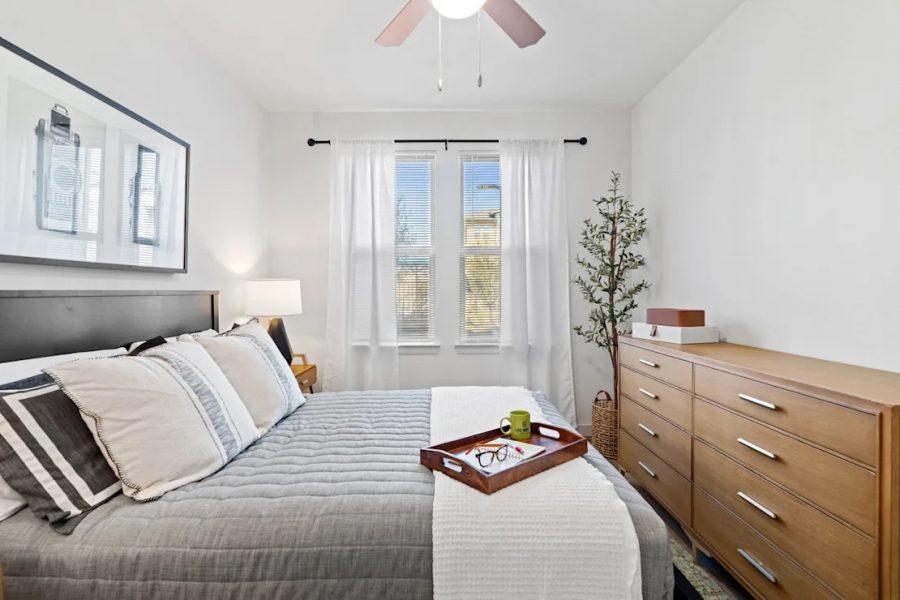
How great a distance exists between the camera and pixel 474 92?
3240 millimetres

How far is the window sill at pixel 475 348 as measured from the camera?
3.58 meters

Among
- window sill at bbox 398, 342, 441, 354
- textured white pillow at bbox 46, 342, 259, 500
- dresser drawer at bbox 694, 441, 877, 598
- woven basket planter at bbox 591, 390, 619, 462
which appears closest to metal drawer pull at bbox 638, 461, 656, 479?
dresser drawer at bbox 694, 441, 877, 598

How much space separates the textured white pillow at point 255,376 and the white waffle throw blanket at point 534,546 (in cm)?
98

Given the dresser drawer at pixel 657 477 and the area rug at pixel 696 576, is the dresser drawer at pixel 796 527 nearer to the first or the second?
the dresser drawer at pixel 657 477

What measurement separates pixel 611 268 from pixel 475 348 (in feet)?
3.97

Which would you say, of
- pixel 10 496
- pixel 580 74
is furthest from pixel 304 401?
pixel 580 74

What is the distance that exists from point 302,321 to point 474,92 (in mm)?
2209

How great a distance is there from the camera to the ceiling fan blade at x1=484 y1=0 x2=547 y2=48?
1696 millimetres

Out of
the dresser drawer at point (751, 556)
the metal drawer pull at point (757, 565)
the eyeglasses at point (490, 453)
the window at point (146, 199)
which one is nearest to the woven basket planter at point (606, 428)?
the dresser drawer at point (751, 556)

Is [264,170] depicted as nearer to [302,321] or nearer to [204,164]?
[204,164]

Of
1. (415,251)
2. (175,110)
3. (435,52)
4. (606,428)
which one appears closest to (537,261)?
(415,251)

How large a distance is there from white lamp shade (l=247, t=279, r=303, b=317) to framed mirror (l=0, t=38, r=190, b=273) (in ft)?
2.01

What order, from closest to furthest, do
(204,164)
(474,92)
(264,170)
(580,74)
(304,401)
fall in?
(304,401) → (204,164) → (580,74) → (474,92) → (264,170)

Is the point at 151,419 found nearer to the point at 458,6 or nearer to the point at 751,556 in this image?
the point at 458,6
